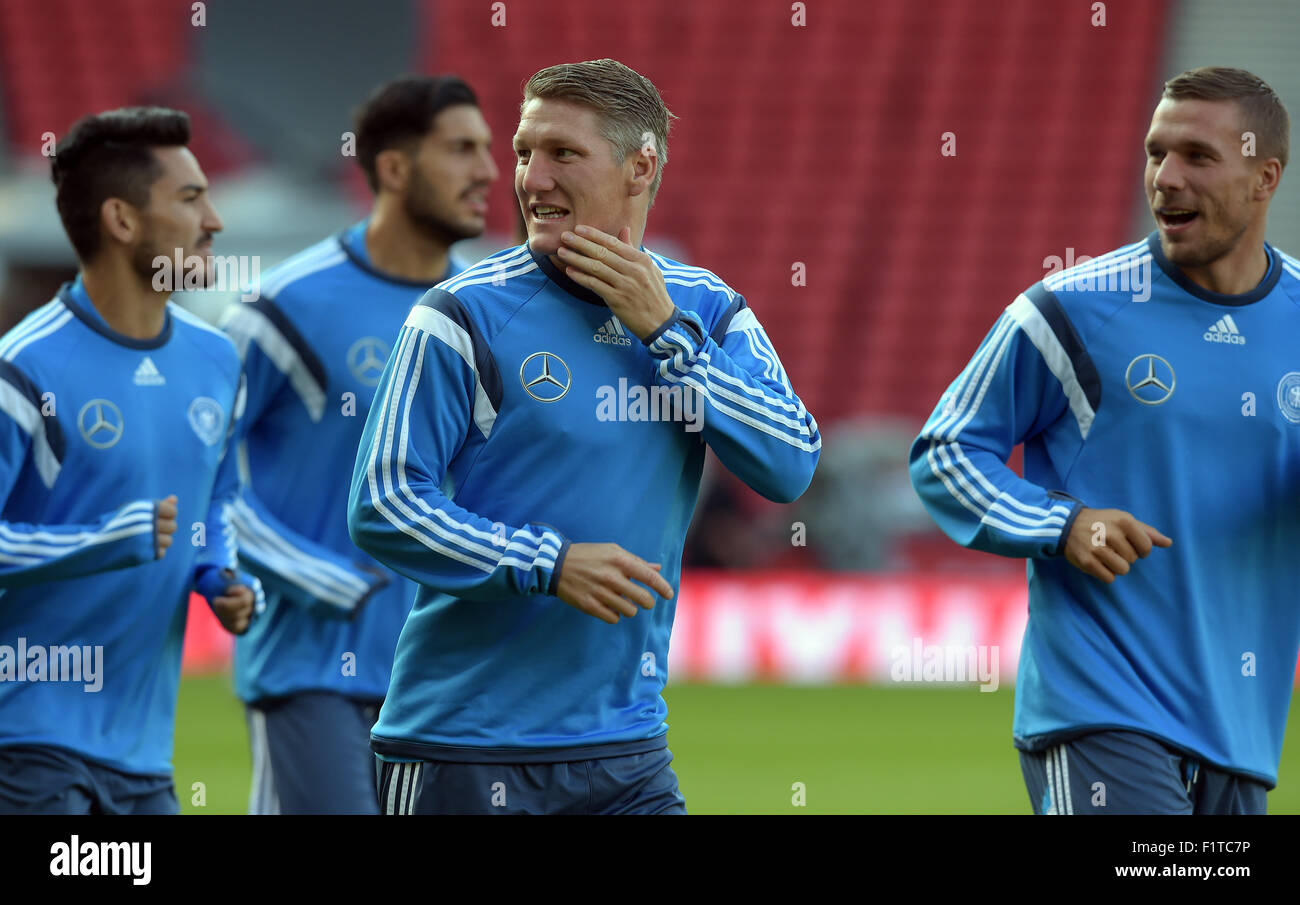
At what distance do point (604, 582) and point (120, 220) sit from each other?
2.31 meters

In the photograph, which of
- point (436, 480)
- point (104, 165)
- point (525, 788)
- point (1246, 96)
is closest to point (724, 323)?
point (436, 480)

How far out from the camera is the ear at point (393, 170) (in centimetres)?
566

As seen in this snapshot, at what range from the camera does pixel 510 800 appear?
138 inches

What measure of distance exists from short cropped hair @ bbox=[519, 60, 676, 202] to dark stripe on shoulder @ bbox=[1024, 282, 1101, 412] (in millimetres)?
1093

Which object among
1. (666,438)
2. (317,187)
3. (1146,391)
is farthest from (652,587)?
(317,187)

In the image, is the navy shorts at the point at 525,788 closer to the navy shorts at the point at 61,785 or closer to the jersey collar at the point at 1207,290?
the navy shorts at the point at 61,785

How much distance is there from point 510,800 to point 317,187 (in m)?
16.3

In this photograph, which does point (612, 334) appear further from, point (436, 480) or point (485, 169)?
point (485, 169)

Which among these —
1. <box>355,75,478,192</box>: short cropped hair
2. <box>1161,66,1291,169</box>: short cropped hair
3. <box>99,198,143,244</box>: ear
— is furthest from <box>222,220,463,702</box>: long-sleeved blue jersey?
<box>1161,66,1291,169</box>: short cropped hair

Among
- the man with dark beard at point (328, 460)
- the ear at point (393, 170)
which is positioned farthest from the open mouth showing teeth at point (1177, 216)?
the ear at point (393, 170)

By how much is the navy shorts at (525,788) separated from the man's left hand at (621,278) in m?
0.90

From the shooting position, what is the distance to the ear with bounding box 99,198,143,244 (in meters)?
4.91

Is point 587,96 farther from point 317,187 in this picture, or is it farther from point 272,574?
point 317,187

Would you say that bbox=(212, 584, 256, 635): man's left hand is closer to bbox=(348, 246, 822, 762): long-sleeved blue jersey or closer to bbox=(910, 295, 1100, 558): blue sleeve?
bbox=(348, 246, 822, 762): long-sleeved blue jersey
